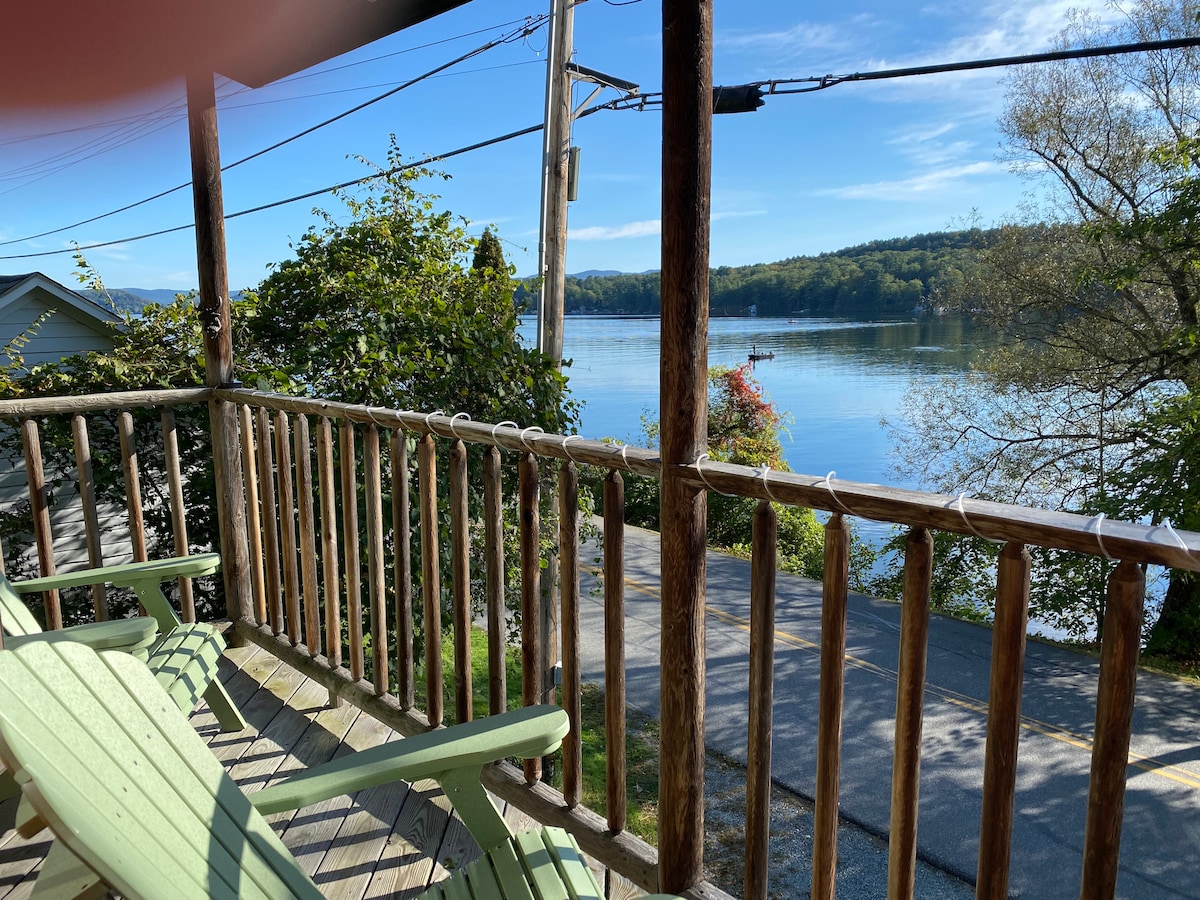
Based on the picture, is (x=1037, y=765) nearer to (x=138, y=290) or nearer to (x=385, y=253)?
(x=385, y=253)

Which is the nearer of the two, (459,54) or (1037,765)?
(1037,765)

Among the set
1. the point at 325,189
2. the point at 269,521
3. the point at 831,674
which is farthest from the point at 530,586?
the point at 325,189

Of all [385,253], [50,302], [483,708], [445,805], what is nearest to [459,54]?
[50,302]

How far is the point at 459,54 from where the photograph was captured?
31.8 feet

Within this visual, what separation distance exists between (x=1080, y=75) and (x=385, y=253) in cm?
1125

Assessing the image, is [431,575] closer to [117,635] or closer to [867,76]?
[117,635]

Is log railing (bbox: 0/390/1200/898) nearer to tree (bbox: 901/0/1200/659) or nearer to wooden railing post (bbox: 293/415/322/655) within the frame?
wooden railing post (bbox: 293/415/322/655)

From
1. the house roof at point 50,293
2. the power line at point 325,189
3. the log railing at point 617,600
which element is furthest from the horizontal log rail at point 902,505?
the house roof at point 50,293

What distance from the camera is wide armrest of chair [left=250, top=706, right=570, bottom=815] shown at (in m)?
1.22

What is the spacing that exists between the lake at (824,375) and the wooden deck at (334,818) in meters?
6.41

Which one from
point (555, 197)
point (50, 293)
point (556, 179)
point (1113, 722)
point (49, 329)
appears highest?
point (556, 179)

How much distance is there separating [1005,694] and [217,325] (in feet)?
9.85

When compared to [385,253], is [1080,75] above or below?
above

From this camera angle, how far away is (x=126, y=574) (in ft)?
7.53
